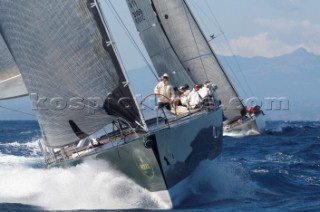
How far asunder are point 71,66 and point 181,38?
17.8m

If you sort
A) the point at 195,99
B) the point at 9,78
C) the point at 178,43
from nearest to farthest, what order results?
the point at 195,99 → the point at 9,78 → the point at 178,43

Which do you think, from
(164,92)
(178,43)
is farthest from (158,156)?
(178,43)

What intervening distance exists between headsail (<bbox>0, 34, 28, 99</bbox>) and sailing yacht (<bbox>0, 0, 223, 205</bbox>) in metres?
3.93

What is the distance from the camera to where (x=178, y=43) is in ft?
108

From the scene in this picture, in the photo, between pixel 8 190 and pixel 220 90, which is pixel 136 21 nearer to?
pixel 220 90

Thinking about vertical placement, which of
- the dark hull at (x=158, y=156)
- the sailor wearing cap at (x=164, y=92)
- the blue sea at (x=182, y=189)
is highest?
the sailor wearing cap at (x=164, y=92)

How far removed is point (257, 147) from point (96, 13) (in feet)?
56.6

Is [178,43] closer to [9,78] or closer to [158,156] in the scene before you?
[9,78]

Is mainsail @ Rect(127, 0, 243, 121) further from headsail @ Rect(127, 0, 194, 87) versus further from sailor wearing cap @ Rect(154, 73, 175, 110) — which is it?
sailor wearing cap @ Rect(154, 73, 175, 110)

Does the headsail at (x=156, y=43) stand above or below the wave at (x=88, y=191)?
above

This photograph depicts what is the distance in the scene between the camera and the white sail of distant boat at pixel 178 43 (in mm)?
29703

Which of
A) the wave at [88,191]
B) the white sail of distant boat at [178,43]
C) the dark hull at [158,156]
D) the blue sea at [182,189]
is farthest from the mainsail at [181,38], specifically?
the dark hull at [158,156]

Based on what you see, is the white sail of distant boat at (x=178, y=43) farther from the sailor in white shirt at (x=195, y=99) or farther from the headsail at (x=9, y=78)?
the sailor in white shirt at (x=195, y=99)

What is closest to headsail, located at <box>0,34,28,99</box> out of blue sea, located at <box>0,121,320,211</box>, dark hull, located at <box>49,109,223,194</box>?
blue sea, located at <box>0,121,320,211</box>
